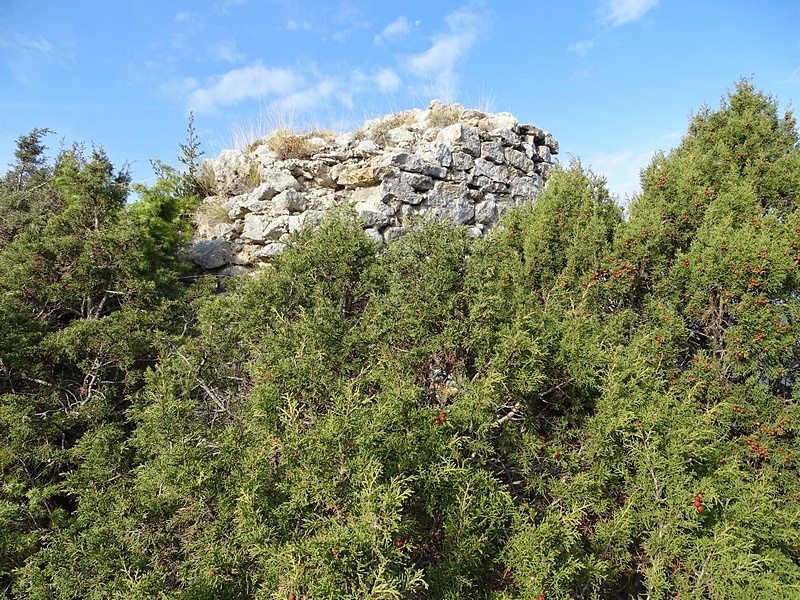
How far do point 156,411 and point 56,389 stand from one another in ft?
7.81

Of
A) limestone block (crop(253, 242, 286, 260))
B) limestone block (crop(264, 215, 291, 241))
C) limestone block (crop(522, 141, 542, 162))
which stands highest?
limestone block (crop(522, 141, 542, 162))

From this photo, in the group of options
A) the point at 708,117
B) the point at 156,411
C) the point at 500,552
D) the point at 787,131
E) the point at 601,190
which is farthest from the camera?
the point at 708,117

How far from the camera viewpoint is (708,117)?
7.16m

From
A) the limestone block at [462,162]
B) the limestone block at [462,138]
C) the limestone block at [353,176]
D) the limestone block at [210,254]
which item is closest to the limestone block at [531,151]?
the limestone block at [462,138]

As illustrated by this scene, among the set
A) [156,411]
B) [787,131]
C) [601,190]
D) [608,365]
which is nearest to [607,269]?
[601,190]

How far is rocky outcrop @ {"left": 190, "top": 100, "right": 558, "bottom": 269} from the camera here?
6.92 metres

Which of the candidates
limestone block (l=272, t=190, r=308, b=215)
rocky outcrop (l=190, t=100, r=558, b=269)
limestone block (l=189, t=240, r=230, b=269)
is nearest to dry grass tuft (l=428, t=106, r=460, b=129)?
rocky outcrop (l=190, t=100, r=558, b=269)

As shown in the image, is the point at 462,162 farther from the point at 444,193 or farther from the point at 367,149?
the point at 367,149

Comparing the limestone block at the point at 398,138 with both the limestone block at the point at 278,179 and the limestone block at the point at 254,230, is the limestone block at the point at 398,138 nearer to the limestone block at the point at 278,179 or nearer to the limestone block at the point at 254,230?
the limestone block at the point at 278,179

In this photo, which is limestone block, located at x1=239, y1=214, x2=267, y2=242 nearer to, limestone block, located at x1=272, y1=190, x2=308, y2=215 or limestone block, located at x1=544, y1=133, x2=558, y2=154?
limestone block, located at x1=272, y1=190, x2=308, y2=215

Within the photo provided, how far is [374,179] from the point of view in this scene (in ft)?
23.4

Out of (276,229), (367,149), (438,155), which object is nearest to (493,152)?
(438,155)

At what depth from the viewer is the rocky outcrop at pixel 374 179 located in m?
6.92

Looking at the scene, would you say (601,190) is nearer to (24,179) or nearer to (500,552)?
(500,552)
